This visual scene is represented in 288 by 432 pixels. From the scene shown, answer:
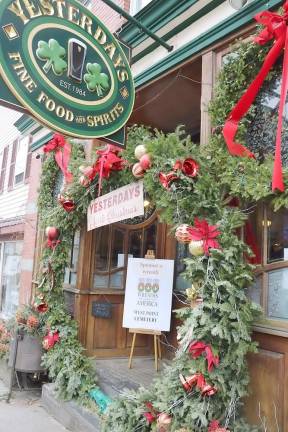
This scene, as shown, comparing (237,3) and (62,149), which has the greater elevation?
(237,3)

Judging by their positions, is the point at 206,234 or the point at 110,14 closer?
the point at 206,234

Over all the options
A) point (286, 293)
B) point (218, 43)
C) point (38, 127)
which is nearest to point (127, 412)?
point (286, 293)

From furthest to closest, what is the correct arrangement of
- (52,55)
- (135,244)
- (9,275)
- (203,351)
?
1. (9,275)
2. (135,244)
3. (52,55)
4. (203,351)

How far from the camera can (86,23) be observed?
3650 millimetres

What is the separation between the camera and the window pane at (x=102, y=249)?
5.97 m

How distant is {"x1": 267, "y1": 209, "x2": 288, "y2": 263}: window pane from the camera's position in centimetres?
307

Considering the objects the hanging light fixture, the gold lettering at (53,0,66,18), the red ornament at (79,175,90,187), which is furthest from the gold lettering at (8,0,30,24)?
the red ornament at (79,175,90,187)

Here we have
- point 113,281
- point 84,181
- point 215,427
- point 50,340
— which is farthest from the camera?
point 113,281

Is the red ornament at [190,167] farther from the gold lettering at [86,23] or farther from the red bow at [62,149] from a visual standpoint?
the red bow at [62,149]

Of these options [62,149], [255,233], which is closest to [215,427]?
[255,233]

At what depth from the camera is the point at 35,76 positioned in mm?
3166

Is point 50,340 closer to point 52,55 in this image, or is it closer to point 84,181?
point 84,181

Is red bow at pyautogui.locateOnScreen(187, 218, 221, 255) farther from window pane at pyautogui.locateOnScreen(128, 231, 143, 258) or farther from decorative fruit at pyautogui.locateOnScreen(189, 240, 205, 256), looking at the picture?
window pane at pyautogui.locateOnScreen(128, 231, 143, 258)

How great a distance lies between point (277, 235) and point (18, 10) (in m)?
2.67
